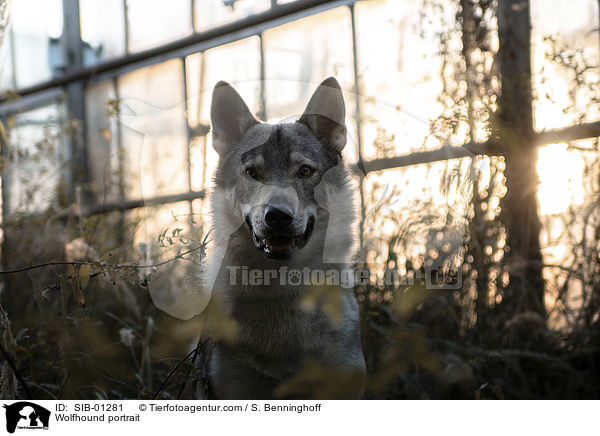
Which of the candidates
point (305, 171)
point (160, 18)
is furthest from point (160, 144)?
point (160, 18)

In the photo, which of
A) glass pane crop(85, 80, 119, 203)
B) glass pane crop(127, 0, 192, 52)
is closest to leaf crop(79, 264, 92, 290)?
glass pane crop(85, 80, 119, 203)

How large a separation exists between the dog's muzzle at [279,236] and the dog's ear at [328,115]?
25 cm

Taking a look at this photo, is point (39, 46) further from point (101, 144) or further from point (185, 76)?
point (185, 76)

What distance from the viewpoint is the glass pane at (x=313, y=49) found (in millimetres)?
2420

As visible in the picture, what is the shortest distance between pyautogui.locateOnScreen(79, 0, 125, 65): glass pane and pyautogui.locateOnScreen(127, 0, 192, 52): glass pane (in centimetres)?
11

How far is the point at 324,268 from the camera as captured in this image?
146 cm

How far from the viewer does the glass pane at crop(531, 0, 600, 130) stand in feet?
6.23

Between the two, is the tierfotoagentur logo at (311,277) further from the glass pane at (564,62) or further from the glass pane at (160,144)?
the glass pane at (564,62)

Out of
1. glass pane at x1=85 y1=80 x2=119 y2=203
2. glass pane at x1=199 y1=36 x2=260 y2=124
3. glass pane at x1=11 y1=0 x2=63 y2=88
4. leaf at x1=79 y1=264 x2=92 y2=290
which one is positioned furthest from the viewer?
glass pane at x1=85 y1=80 x2=119 y2=203

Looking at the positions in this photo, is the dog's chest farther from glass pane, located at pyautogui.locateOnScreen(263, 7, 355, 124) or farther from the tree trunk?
glass pane, located at pyautogui.locateOnScreen(263, 7, 355, 124)

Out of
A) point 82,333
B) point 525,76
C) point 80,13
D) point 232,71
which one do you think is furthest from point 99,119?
point 525,76

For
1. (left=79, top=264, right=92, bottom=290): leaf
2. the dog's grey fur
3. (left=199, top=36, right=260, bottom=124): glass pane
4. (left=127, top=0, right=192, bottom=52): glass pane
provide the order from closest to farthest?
1. (left=79, top=264, right=92, bottom=290): leaf
2. the dog's grey fur
3. (left=199, top=36, right=260, bottom=124): glass pane
4. (left=127, top=0, right=192, bottom=52): glass pane
